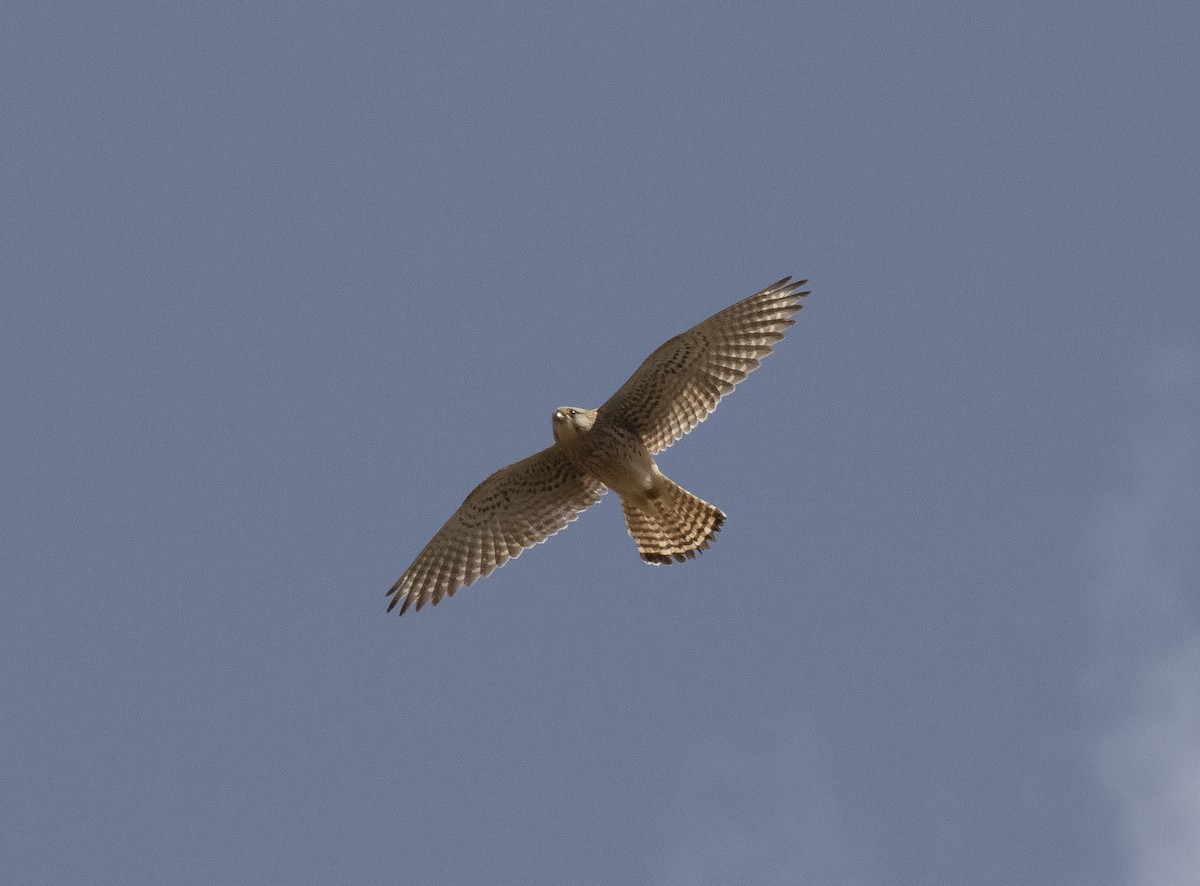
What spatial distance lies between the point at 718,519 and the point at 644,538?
0.73 meters

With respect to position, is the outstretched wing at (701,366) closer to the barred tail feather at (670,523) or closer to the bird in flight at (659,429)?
the bird in flight at (659,429)

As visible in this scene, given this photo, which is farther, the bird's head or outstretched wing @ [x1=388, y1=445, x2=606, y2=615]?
outstretched wing @ [x1=388, y1=445, x2=606, y2=615]

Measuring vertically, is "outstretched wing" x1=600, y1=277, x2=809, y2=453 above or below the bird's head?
above

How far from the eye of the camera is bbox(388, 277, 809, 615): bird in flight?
60.3 feet

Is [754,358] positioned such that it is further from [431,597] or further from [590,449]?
[431,597]

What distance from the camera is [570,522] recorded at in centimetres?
1941

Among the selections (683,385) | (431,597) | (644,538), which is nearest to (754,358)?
(683,385)

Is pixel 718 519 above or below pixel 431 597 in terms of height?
above

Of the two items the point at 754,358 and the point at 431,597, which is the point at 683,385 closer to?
the point at 754,358

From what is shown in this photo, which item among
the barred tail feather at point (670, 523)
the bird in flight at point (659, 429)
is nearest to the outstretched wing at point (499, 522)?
the bird in flight at point (659, 429)

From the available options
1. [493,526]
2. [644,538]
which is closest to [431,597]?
[493,526]

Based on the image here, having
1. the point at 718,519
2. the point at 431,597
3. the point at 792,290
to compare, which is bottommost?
the point at 431,597

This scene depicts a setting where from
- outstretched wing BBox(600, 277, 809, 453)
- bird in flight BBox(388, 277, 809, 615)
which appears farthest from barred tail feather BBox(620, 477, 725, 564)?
outstretched wing BBox(600, 277, 809, 453)

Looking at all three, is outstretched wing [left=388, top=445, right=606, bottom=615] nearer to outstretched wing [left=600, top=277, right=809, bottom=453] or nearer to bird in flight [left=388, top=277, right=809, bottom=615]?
bird in flight [left=388, top=277, right=809, bottom=615]
